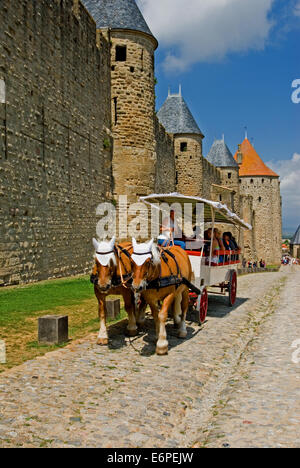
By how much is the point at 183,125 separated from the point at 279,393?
2724cm

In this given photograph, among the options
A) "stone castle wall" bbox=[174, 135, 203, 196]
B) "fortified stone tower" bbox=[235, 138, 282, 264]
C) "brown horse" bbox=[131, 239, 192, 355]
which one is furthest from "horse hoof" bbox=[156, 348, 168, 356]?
"fortified stone tower" bbox=[235, 138, 282, 264]

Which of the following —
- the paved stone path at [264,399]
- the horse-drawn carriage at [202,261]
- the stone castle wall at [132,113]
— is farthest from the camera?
the stone castle wall at [132,113]

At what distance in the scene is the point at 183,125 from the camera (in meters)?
30.2

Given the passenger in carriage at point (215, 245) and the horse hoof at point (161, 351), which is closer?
the horse hoof at point (161, 351)

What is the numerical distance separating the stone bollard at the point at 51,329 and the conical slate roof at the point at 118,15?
15.2m

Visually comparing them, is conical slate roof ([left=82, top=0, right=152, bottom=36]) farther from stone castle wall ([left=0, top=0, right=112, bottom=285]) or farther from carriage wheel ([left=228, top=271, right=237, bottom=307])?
carriage wheel ([left=228, top=271, right=237, bottom=307])

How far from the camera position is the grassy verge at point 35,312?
5.59 metres

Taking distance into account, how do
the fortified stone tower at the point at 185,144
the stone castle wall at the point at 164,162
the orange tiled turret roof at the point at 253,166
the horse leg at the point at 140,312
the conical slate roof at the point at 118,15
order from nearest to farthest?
the horse leg at the point at 140,312
the conical slate roof at the point at 118,15
the stone castle wall at the point at 164,162
the fortified stone tower at the point at 185,144
the orange tiled turret roof at the point at 253,166

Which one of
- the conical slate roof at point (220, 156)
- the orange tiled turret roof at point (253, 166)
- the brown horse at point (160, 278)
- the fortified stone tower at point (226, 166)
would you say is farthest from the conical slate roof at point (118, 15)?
the orange tiled turret roof at point (253, 166)

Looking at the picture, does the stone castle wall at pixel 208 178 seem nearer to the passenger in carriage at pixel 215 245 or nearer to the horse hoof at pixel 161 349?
the passenger in carriage at pixel 215 245

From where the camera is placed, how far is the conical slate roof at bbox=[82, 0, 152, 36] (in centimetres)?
1813

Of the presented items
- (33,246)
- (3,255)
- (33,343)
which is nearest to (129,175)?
(33,246)
